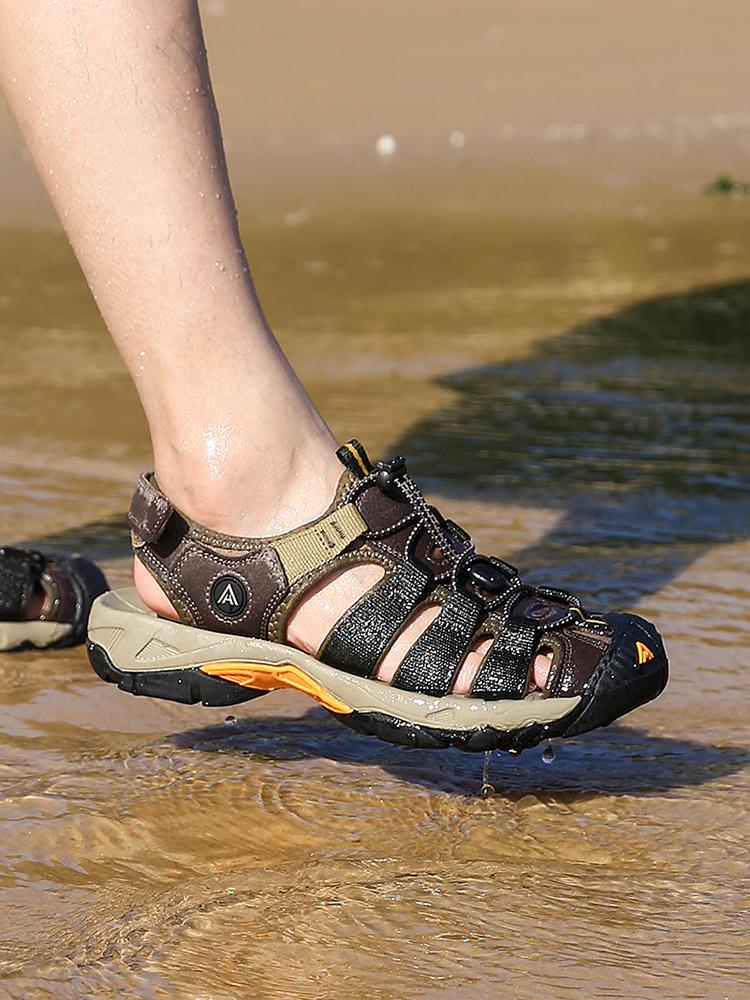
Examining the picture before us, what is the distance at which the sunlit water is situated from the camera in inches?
53.7

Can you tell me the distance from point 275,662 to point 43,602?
2.10 feet

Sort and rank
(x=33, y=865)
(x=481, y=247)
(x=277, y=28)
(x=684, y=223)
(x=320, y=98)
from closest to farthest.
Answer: (x=33, y=865) → (x=481, y=247) → (x=684, y=223) → (x=320, y=98) → (x=277, y=28)

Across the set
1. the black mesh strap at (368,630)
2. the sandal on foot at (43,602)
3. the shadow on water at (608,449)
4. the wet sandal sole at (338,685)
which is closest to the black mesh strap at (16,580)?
the sandal on foot at (43,602)

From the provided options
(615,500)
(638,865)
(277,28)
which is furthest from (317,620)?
(277,28)

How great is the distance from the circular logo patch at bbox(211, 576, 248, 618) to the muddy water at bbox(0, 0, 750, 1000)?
0.21 m

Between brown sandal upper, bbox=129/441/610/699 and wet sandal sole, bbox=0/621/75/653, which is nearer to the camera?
brown sandal upper, bbox=129/441/610/699

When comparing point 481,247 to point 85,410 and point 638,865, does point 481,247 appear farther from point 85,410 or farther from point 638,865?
point 638,865

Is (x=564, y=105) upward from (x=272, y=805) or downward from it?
upward

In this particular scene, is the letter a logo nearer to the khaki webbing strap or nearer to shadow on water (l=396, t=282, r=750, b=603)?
the khaki webbing strap

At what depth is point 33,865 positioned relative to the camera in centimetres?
154

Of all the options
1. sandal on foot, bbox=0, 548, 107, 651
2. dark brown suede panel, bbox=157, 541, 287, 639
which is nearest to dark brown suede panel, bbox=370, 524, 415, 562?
dark brown suede panel, bbox=157, 541, 287, 639

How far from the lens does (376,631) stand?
5.52 feet

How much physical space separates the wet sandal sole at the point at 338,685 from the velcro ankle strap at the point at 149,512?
9cm

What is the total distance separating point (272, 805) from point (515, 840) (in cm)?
27
